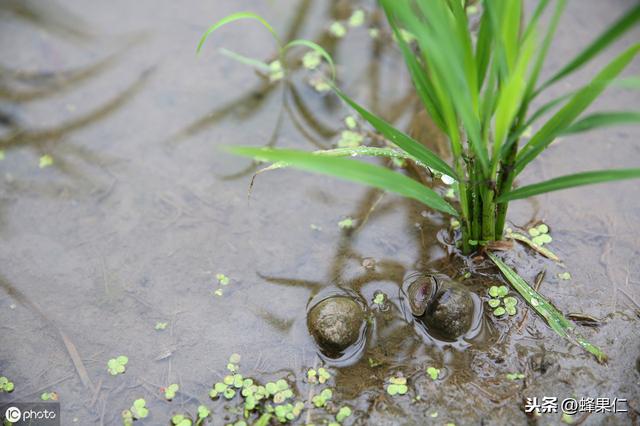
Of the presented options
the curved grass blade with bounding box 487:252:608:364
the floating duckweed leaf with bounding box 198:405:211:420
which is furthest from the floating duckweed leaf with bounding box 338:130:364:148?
the floating duckweed leaf with bounding box 198:405:211:420

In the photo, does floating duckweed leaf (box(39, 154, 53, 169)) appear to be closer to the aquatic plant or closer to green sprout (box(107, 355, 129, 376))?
green sprout (box(107, 355, 129, 376))

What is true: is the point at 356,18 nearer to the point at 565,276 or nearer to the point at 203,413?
the point at 565,276

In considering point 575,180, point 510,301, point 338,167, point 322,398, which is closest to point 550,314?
point 510,301

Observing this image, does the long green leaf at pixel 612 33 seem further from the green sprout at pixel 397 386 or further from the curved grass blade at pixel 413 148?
the green sprout at pixel 397 386

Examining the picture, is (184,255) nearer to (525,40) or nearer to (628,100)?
(525,40)

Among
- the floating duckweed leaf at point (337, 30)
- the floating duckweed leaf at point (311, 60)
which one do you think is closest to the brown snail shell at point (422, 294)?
the floating duckweed leaf at point (311, 60)

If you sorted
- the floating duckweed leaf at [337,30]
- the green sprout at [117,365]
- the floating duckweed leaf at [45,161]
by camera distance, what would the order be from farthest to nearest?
the floating duckweed leaf at [337,30], the floating duckweed leaf at [45,161], the green sprout at [117,365]

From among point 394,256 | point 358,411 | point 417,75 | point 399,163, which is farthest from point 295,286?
point 417,75
